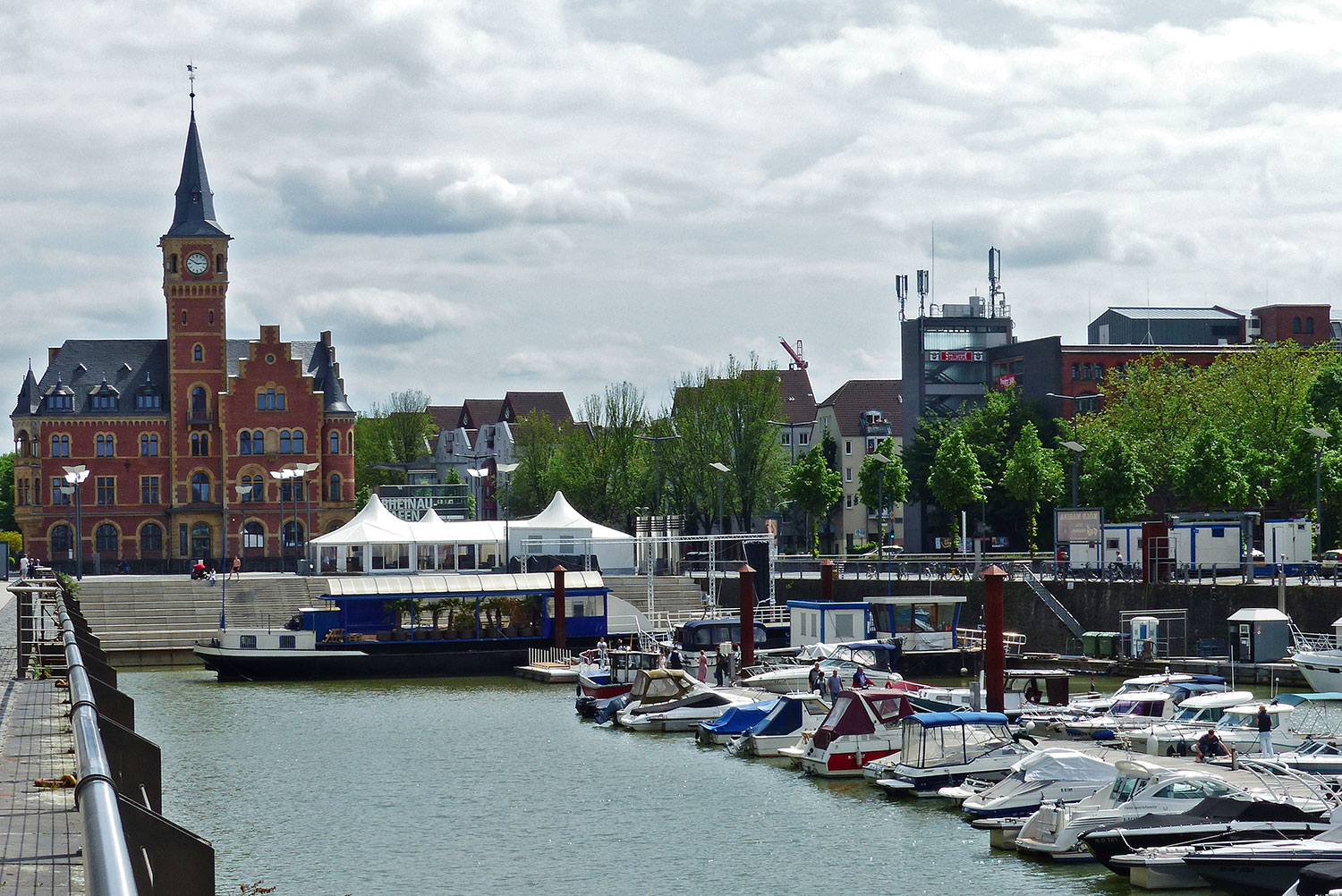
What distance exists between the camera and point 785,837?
30312 millimetres

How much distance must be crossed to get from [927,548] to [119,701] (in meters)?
103

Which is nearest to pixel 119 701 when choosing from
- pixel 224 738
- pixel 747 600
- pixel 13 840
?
pixel 13 840

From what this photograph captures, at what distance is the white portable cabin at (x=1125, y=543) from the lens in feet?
219

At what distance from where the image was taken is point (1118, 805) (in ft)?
90.8

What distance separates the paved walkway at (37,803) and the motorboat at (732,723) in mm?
19674

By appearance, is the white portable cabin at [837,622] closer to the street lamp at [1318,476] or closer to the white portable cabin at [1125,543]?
the white portable cabin at [1125,543]

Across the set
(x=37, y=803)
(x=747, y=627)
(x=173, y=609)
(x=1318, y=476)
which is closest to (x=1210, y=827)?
(x=37, y=803)

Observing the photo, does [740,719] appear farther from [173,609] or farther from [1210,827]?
[173,609]

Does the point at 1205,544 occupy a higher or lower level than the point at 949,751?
higher

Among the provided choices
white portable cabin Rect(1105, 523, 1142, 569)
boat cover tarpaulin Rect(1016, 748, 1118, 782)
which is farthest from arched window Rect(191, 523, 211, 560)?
boat cover tarpaulin Rect(1016, 748, 1118, 782)

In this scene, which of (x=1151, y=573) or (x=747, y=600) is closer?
(x=747, y=600)

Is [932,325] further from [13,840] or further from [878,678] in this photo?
[13,840]

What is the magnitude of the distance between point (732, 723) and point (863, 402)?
300ft

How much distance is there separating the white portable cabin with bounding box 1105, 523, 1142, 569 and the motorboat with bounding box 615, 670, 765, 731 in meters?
24.3
